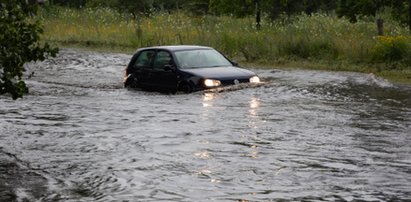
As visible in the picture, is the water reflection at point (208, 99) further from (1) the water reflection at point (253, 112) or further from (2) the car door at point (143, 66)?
(2) the car door at point (143, 66)

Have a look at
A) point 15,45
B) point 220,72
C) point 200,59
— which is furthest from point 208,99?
point 15,45

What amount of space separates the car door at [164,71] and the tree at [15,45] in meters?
7.85

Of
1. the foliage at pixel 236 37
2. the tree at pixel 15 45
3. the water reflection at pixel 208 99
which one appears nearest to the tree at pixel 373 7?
the foliage at pixel 236 37

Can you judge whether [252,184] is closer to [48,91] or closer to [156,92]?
[156,92]

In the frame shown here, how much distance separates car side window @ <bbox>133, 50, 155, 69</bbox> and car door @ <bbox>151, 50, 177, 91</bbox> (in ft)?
0.70

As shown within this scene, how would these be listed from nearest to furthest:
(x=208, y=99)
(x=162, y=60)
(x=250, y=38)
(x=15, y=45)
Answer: (x=15, y=45), (x=208, y=99), (x=162, y=60), (x=250, y=38)

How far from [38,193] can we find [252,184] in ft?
8.07

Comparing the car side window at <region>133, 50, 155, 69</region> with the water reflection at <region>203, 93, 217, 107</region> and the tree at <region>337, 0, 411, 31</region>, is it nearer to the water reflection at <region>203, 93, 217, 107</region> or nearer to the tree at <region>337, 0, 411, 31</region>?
the water reflection at <region>203, 93, 217, 107</region>

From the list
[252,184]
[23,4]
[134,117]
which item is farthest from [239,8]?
[252,184]

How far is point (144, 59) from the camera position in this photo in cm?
2066

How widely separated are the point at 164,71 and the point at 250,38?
12429 mm

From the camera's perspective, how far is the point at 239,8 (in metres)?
42.5

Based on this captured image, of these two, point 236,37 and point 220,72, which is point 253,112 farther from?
point 236,37

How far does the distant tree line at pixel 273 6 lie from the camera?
36.5m
